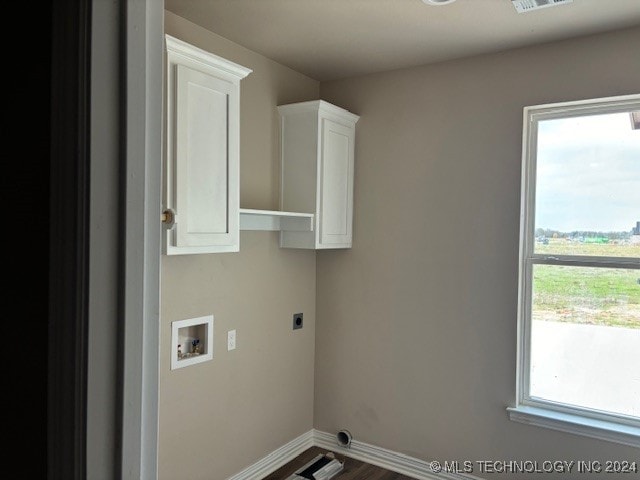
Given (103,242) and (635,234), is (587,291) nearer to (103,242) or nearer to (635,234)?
(635,234)

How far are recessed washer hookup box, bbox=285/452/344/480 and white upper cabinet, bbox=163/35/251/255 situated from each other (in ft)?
4.85

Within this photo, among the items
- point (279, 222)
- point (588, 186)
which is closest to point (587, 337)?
point (588, 186)

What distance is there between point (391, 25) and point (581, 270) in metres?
1.67

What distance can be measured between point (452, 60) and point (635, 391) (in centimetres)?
209

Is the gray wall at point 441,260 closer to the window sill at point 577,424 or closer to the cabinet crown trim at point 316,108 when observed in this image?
the window sill at point 577,424

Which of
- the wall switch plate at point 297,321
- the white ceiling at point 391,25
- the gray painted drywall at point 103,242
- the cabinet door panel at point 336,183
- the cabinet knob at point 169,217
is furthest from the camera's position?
the wall switch plate at point 297,321

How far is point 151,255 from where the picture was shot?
709mm

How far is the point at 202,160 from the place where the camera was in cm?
228

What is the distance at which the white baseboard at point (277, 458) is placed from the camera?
9.71 feet

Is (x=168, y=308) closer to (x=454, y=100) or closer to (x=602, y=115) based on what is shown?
(x=454, y=100)

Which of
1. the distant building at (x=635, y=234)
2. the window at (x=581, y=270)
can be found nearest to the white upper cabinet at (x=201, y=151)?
the window at (x=581, y=270)

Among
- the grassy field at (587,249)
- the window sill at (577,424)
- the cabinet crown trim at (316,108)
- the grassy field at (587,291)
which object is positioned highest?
the cabinet crown trim at (316,108)

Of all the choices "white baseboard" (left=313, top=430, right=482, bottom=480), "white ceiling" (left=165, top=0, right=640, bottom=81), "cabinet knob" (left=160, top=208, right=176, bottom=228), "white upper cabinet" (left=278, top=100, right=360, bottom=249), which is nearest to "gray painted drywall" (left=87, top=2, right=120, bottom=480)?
"cabinet knob" (left=160, top=208, right=176, bottom=228)

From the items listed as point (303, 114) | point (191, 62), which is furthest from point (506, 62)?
point (191, 62)
